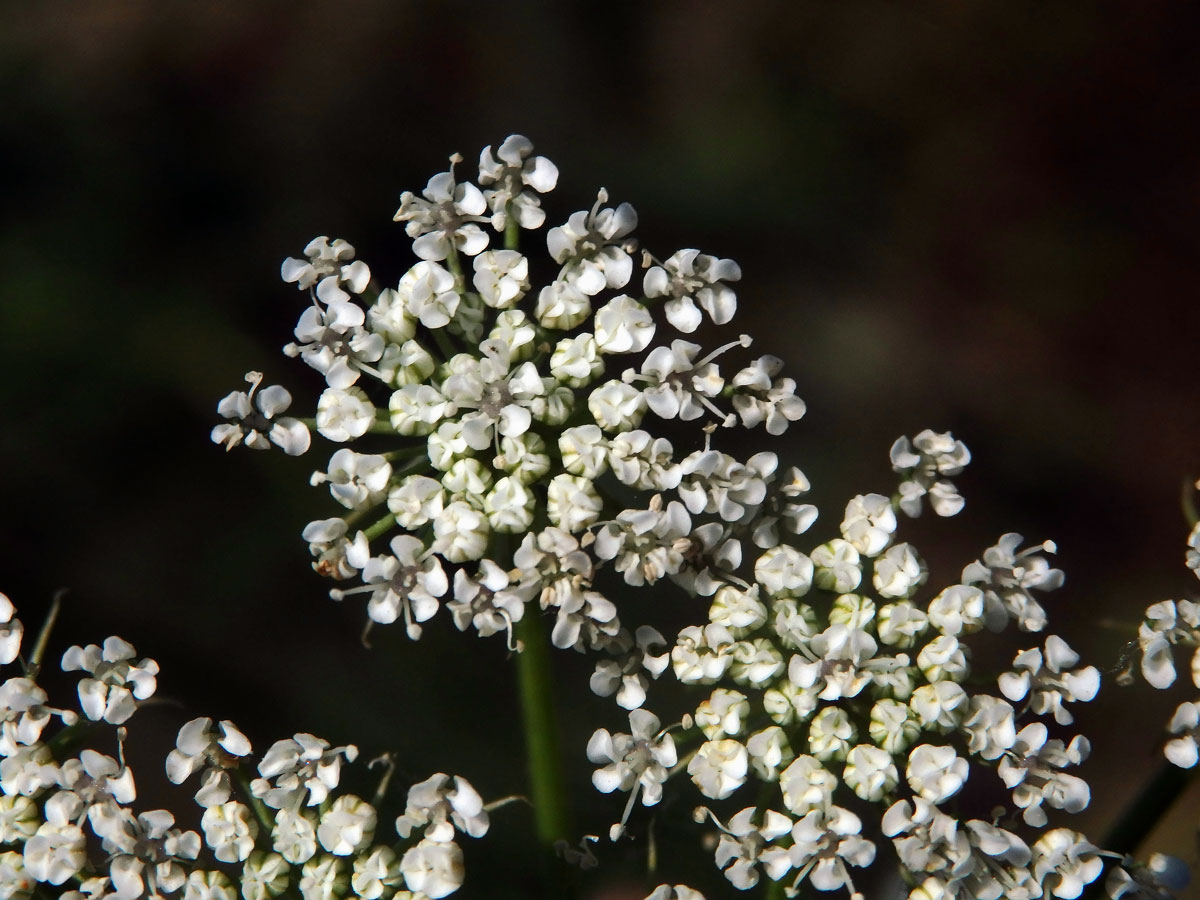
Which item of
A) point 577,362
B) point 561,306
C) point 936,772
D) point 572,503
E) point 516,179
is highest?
point 516,179

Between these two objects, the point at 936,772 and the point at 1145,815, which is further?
the point at 1145,815

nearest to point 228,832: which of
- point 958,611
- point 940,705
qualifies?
point 940,705

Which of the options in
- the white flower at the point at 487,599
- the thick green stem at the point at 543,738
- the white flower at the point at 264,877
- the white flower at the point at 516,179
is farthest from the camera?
the white flower at the point at 516,179

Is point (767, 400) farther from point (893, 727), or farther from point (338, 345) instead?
point (338, 345)

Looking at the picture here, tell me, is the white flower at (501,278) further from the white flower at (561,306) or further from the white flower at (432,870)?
the white flower at (432,870)

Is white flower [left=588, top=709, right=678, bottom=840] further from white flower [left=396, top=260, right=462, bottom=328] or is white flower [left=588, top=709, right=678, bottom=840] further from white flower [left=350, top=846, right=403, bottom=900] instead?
white flower [left=396, top=260, right=462, bottom=328]

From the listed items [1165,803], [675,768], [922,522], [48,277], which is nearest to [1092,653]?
[922,522]

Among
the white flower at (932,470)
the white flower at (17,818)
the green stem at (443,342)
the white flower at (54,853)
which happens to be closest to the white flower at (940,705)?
the white flower at (932,470)
